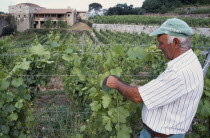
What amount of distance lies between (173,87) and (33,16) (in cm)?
4910

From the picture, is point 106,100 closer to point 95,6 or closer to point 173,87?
point 173,87

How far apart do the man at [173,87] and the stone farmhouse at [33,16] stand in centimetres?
4577

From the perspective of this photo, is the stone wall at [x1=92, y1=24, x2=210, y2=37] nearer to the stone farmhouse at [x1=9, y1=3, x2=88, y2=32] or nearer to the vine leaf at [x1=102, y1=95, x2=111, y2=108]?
the stone farmhouse at [x1=9, y1=3, x2=88, y2=32]

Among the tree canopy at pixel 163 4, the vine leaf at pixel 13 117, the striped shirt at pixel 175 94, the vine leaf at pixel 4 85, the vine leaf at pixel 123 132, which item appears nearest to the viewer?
the striped shirt at pixel 175 94

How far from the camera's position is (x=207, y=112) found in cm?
219

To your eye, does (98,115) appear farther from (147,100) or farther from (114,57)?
(147,100)

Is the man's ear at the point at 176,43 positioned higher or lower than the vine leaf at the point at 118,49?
higher

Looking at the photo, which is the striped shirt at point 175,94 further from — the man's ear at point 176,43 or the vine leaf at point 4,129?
the vine leaf at point 4,129

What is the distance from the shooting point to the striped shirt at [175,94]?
1.32m

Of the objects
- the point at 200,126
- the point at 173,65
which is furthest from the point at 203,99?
the point at 173,65

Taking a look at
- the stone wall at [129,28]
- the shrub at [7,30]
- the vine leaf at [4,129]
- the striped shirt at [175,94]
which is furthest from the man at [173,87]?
the shrub at [7,30]

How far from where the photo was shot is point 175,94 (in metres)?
1.33

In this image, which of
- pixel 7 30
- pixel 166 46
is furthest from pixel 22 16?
pixel 166 46

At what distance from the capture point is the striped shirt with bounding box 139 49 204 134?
1321mm
